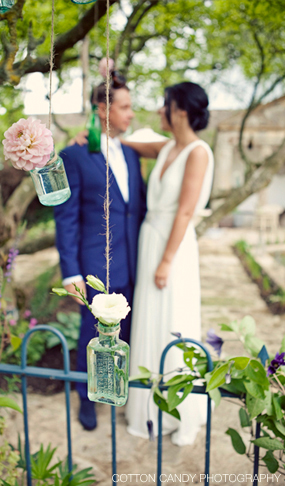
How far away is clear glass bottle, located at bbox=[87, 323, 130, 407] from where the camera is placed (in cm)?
96

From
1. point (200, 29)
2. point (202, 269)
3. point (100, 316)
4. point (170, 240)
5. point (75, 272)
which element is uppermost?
point (200, 29)

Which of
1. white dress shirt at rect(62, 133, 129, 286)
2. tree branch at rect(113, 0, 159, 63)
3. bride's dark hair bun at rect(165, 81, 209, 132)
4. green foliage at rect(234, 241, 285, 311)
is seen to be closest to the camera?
bride's dark hair bun at rect(165, 81, 209, 132)

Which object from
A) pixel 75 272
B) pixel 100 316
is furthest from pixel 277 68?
pixel 100 316

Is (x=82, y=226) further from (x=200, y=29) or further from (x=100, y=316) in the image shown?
(x=200, y=29)

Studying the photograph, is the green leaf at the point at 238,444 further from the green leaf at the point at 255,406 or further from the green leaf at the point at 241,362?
the green leaf at the point at 241,362

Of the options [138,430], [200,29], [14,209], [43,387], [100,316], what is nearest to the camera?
[100,316]

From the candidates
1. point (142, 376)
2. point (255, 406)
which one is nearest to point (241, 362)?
point (255, 406)

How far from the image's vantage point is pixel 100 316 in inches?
34.7

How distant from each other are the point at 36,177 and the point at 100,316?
39 centimetres

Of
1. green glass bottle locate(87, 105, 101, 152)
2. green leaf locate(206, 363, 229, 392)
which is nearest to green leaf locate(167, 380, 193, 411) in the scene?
green leaf locate(206, 363, 229, 392)

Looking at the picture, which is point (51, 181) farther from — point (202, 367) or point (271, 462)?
point (271, 462)

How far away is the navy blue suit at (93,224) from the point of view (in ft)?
7.42

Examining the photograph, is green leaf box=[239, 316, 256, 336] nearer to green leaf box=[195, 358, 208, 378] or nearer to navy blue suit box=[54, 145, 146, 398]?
green leaf box=[195, 358, 208, 378]

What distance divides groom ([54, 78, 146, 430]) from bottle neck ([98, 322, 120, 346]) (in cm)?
126
